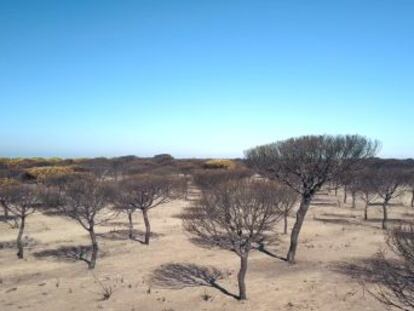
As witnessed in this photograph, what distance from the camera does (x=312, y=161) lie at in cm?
3153

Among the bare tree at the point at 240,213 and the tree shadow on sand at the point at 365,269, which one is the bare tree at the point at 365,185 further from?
the bare tree at the point at 240,213

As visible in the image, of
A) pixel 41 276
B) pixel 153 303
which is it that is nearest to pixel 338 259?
pixel 153 303

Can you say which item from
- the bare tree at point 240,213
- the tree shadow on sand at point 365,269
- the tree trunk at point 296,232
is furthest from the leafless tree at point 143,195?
the tree shadow on sand at point 365,269

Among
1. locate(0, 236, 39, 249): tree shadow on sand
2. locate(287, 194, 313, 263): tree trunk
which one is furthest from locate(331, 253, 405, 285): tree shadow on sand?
locate(0, 236, 39, 249): tree shadow on sand

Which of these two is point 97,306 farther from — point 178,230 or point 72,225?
point 72,225

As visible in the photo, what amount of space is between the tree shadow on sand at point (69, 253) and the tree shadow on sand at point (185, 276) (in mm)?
6241

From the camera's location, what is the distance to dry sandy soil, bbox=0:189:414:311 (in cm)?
2261

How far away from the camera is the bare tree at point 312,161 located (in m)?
31.3

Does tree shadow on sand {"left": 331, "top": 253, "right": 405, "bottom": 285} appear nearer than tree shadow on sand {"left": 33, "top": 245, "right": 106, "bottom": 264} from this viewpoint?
Yes

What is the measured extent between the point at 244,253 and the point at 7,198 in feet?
74.3

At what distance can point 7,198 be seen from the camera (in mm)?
36750

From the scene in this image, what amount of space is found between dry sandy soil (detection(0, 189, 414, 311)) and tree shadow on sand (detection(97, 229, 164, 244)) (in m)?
0.09

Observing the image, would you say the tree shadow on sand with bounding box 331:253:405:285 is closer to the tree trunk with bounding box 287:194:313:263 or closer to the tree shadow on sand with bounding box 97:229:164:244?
the tree trunk with bounding box 287:194:313:263

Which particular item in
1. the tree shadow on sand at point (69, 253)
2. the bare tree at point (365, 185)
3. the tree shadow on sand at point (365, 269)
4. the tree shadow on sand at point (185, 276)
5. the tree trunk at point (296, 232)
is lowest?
the tree shadow on sand at point (69, 253)
